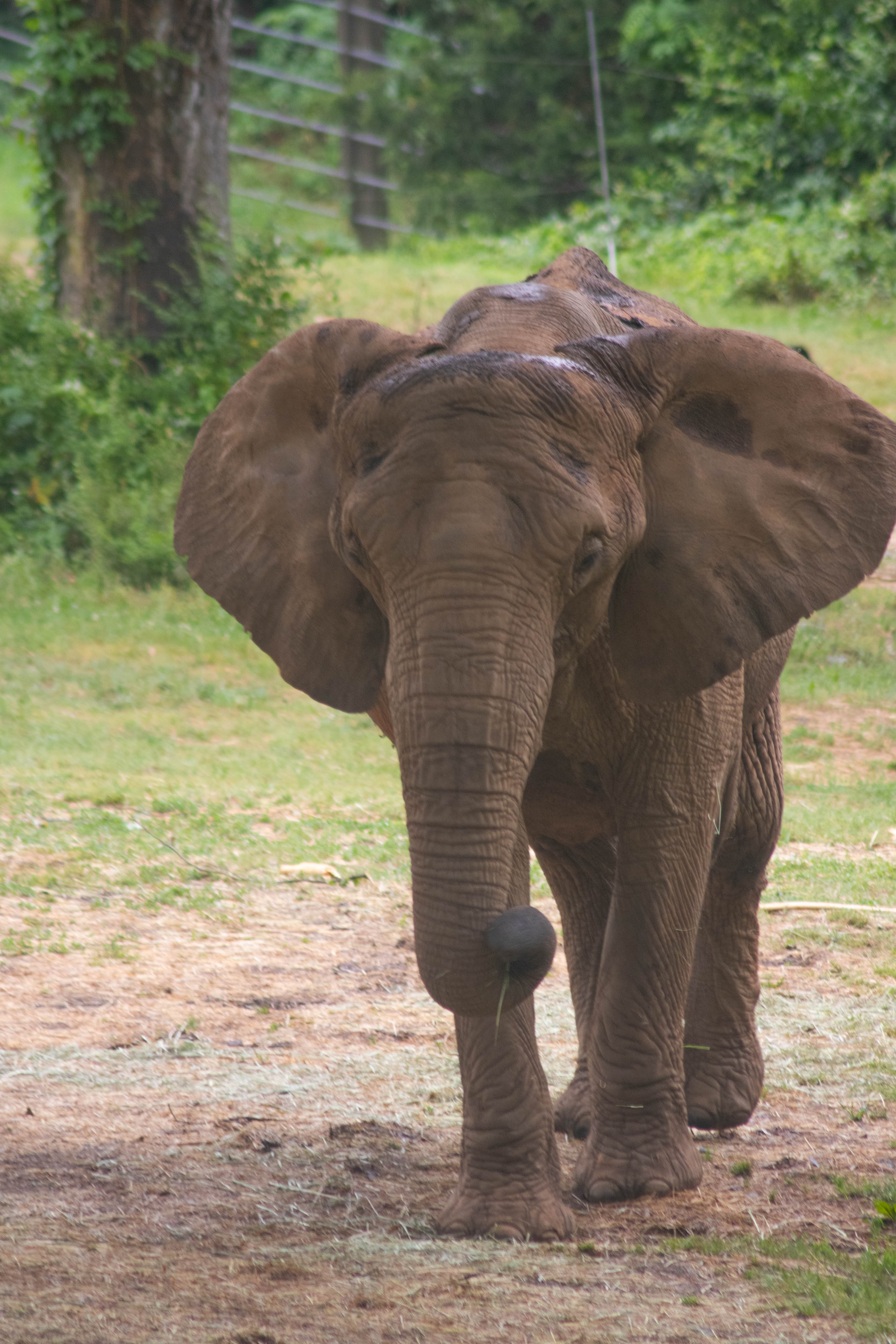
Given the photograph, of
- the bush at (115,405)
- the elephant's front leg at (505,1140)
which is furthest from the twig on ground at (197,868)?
the bush at (115,405)

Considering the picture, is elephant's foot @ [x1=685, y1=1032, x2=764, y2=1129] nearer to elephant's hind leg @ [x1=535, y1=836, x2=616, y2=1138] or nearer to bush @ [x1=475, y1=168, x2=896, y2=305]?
elephant's hind leg @ [x1=535, y1=836, x2=616, y2=1138]

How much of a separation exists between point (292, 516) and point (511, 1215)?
70.8 inches

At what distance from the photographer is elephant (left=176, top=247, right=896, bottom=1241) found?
141 inches

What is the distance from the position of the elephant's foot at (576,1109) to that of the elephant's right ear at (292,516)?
158 cm

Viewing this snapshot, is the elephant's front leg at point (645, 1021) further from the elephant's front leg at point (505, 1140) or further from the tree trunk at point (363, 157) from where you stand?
the tree trunk at point (363, 157)

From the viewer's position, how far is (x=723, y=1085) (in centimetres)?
525

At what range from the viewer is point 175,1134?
5070 millimetres

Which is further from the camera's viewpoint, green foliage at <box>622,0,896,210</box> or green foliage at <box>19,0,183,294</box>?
green foliage at <box>622,0,896,210</box>

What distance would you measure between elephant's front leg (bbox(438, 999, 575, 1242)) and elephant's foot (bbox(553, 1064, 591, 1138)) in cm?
94

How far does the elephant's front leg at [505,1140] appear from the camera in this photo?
4.26 meters

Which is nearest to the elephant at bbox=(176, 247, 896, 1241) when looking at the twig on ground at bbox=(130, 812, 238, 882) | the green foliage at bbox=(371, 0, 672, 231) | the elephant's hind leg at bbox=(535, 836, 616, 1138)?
the elephant's hind leg at bbox=(535, 836, 616, 1138)

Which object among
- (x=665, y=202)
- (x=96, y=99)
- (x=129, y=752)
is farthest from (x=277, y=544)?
(x=665, y=202)

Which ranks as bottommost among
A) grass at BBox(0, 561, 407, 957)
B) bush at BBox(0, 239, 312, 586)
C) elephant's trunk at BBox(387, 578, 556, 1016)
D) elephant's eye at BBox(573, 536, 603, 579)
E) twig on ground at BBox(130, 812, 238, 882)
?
twig on ground at BBox(130, 812, 238, 882)

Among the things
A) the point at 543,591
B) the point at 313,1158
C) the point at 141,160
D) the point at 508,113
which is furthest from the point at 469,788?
the point at 508,113
